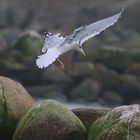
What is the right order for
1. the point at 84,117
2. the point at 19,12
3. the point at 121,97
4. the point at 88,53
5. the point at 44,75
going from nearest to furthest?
1. the point at 84,117
2. the point at 121,97
3. the point at 44,75
4. the point at 88,53
5. the point at 19,12

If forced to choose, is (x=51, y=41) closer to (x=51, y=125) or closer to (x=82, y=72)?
(x=51, y=125)

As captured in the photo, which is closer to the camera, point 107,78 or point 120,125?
point 120,125

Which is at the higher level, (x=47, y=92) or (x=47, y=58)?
(x=47, y=58)

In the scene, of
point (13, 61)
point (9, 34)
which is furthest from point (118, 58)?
point (9, 34)

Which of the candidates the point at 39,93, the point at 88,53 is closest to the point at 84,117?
the point at 39,93

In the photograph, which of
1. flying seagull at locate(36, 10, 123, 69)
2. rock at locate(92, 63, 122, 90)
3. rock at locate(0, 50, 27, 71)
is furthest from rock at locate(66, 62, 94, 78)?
flying seagull at locate(36, 10, 123, 69)

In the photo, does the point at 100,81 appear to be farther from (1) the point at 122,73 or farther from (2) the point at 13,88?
(2) the point at 13,88

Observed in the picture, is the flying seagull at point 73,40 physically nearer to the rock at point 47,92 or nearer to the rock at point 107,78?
the rock at point 47,92

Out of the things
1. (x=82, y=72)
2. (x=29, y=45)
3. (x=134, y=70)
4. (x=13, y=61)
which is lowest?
(x=134, y=70)
